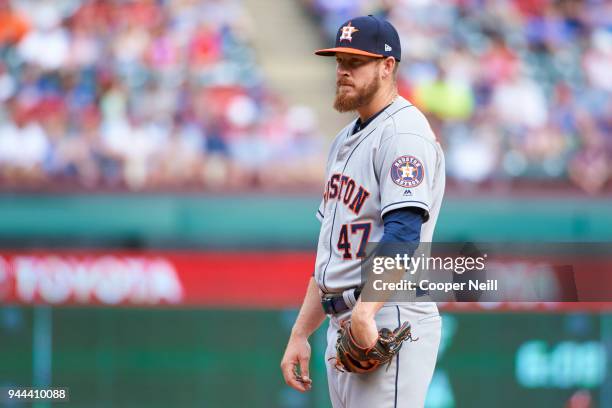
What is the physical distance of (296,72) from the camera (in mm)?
9094

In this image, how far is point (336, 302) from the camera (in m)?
2.72

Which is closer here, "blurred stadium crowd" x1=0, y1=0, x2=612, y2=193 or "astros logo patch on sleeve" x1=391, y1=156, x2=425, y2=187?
"astros logo patch on sleeve" x1=391, y1=156, x2=425, y2=187

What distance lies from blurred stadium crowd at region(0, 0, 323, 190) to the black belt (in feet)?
15.4

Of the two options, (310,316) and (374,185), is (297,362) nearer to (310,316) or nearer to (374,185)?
(310,316)

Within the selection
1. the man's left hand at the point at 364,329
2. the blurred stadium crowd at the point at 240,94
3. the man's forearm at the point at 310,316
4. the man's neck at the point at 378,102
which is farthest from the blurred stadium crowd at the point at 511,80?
the man's left hand at the point at 364,329

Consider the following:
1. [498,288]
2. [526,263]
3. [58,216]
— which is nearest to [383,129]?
[498,288]

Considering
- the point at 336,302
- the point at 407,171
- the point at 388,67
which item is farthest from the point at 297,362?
the point at 388,67

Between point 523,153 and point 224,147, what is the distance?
2.39 m

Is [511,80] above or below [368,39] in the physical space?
above

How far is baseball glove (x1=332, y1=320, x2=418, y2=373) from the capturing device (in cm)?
249

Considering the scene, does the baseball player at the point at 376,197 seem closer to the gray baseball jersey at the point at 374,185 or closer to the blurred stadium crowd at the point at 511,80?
the gray baseball jersey at the point at 374,185

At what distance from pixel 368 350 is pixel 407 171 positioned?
458 millimetres

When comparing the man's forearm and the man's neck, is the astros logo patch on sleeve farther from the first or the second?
the man's forearm

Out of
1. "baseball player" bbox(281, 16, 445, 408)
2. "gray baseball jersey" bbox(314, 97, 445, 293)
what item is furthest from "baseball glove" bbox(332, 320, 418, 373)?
"gray baseball jersey" bbox(314, 97, 445, 293)
